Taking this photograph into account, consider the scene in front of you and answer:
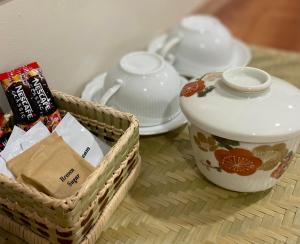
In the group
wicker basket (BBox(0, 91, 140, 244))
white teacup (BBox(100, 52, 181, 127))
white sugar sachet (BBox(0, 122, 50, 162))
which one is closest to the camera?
wicker basket (BBox(0, 91, 140, 244))

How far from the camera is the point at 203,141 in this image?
69cm

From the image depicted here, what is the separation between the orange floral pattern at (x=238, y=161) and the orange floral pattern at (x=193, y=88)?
11cm

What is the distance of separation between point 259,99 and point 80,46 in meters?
0.44

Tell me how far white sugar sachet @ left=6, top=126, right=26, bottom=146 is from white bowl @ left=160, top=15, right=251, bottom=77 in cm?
44

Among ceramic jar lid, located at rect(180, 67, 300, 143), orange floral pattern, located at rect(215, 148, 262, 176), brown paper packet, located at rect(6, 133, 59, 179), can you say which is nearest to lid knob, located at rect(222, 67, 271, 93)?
ceramic jar lid, located at rect(180, 67, 300, 143)

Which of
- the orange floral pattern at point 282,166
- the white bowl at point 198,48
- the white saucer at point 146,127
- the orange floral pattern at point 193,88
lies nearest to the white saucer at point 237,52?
the white bowl at point 198,48

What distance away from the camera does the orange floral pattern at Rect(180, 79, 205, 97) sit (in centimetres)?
71

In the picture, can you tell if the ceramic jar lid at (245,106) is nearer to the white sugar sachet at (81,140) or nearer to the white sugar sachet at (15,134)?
the white sugar sachet at (81,140)

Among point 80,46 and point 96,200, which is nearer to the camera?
point 96,200

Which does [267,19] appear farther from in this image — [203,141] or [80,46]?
[203,141]

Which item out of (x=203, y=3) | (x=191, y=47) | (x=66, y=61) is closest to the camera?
(x=66, y=61)

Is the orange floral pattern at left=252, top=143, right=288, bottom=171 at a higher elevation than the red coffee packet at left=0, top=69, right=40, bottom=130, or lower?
lower

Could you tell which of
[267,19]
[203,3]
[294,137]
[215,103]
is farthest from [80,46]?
[267,19]

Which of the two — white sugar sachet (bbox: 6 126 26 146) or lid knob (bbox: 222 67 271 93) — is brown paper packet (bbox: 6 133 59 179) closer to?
white sugar sachet (bbox: 6 126 26 146)
